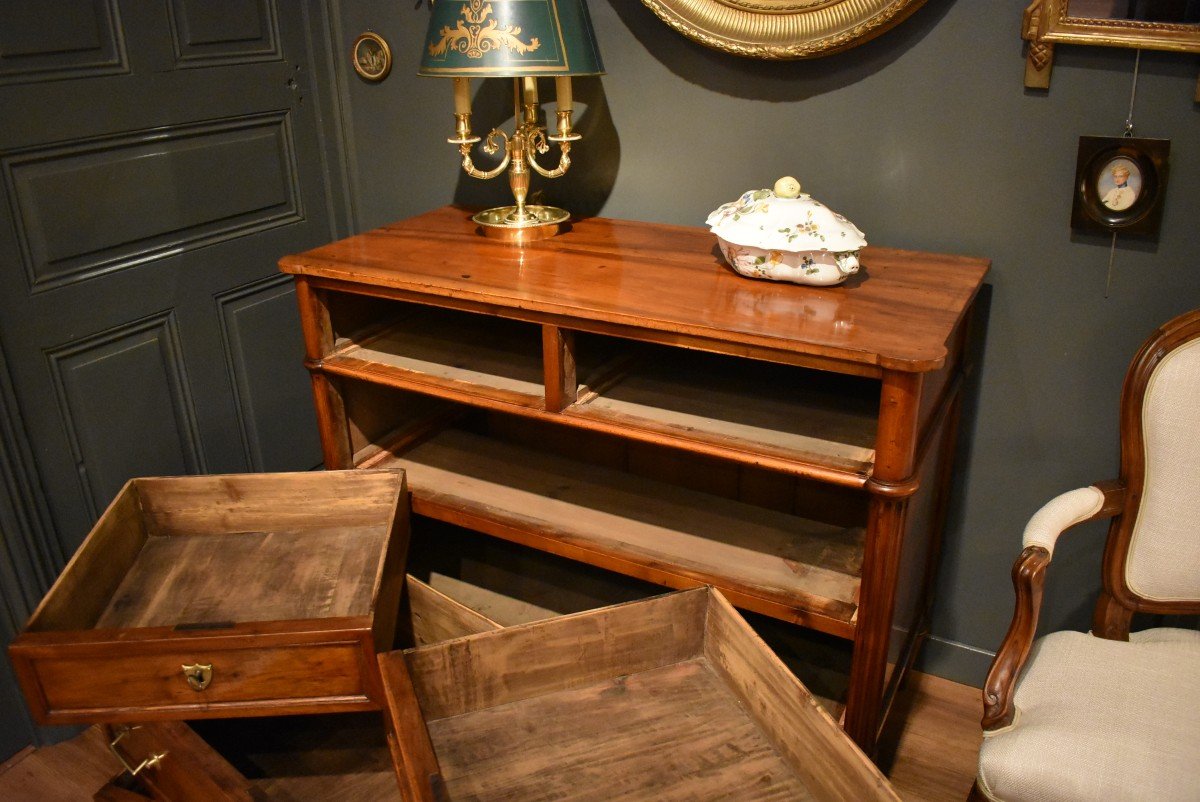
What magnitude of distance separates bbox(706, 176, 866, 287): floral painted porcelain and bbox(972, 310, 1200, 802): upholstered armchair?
451mm

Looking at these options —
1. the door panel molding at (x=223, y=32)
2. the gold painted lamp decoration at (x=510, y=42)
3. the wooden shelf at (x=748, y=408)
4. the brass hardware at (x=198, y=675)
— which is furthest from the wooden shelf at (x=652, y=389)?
the door panel molding at (x=223, y=32)

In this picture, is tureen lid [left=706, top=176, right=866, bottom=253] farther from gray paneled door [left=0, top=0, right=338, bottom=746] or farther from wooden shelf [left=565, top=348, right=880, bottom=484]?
gray paneled door [left=0, top=0, right=338, bottom=746]

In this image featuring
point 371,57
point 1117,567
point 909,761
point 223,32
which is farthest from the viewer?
point 371,57

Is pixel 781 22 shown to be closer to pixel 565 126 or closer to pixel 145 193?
pixel 565 126

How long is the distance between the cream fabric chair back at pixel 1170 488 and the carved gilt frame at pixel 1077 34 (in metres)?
0.41

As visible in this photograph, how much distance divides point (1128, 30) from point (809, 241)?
561 mm

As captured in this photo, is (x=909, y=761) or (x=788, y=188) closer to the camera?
(x=788, y=188)

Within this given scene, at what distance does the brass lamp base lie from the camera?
5.35 feet

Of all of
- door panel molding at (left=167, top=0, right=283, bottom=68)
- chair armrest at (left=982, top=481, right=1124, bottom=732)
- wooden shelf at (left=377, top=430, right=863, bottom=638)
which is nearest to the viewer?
chair armrest at (left=982, top=481, right=1124, bottom=732)

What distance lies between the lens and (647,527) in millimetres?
1615

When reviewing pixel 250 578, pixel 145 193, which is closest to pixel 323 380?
pixel 250 578

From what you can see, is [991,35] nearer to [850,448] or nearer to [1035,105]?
[1035,105]

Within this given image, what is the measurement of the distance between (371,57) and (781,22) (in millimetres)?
929

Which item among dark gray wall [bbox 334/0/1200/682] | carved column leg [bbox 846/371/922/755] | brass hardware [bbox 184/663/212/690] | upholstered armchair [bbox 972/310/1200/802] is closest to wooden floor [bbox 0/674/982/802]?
dark gray wall [bbox 334/0/1200/682]
